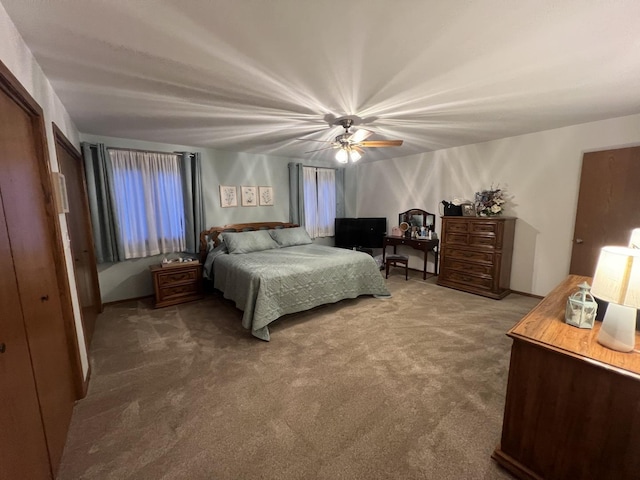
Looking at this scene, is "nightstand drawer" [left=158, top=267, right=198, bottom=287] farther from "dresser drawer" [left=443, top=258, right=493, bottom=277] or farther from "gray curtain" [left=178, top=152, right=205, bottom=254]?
"dresser drawer" [left=443, top=258, right=493, bottom=277]

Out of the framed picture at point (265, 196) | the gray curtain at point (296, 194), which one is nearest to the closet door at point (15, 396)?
the framed picture at point (265, 196)

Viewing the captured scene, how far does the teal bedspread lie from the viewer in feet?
9.34

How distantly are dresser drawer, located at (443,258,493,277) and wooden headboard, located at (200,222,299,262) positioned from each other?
295cm

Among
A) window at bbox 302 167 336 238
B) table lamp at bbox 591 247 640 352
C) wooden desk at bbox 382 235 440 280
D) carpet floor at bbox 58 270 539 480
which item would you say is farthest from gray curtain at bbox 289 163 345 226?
table lamp at bbox 591 247 640 352

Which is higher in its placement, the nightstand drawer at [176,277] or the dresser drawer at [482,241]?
the dresser drawer at [482,241]

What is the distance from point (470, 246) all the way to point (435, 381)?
2.59m

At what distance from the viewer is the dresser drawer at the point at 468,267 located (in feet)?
12.8

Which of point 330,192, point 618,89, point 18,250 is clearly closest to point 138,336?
point 18,250

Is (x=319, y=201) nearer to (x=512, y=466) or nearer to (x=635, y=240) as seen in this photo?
(x=635, y=240)

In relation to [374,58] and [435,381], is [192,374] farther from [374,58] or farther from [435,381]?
[374,58]

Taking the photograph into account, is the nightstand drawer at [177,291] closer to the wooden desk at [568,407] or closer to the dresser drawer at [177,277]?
the dresser drawer at [177,277]

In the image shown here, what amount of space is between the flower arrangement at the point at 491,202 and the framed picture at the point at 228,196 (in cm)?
403

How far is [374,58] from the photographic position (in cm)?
173

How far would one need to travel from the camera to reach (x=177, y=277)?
3824 mm
